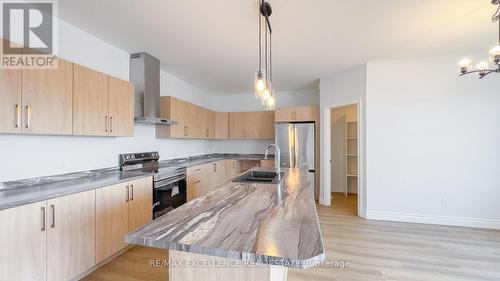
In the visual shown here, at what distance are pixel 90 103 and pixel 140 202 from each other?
124 cm

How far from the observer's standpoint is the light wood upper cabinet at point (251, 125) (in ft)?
17.7

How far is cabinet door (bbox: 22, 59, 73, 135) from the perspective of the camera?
71.4 inches

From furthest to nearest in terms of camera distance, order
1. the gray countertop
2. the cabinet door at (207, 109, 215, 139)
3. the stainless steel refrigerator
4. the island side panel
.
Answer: the cabinet door at (207, 109, 215, 139) → the stainless steel refrigerator → the gray countertop → the island side panel

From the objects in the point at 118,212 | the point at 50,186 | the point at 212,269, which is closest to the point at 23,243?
the point at 50,186

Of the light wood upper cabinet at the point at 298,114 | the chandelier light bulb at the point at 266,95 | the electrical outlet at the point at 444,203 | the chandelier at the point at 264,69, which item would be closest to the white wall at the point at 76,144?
the chandelier at the point at 264,69

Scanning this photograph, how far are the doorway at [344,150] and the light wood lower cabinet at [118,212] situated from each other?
4.36 m

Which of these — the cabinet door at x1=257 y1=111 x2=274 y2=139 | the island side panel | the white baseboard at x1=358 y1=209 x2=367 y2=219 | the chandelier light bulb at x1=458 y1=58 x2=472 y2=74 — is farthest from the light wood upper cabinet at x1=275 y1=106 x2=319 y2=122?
the island side panel

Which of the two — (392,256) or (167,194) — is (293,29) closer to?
(167,194)

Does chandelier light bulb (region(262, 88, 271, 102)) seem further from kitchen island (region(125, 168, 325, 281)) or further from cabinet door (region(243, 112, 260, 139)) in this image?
cabinet door (region(243, 112, 260, 139))

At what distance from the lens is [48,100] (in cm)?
195

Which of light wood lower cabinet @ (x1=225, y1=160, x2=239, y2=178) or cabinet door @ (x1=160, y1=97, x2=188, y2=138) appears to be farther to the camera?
light wood lower cabinet @ (x1=225, y1=160, x2=239, y2=178)

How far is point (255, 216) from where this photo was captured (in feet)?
4.03

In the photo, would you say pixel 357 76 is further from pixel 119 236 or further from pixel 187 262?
pixel 119 236

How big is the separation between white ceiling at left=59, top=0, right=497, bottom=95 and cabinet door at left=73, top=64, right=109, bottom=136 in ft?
1.98
